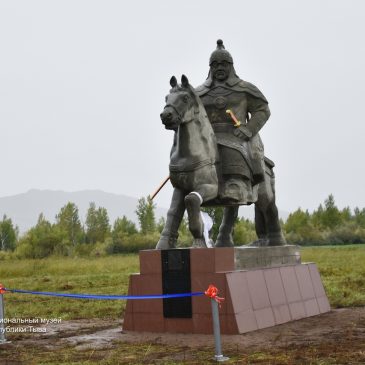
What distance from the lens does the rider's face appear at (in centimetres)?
956

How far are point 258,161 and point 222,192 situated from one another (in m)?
0.75

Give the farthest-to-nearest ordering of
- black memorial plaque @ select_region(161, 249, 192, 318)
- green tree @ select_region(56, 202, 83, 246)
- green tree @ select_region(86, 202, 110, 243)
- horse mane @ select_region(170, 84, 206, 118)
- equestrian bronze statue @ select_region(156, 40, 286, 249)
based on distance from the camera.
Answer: green tree @ select_region(86, 202, 110, 243) < green tree @ select_region(56, 202, 83, 246) < horse mane @ select_region(170, 84, 206, 118) < equestrian bronze statue @ select_region(156, 40, 286, 249) < black memorial plaque @ select_region(161, 249, 192, 318)

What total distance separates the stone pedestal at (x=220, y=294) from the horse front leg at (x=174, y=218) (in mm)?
352

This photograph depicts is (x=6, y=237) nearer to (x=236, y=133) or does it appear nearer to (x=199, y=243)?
(x=236, y=133)

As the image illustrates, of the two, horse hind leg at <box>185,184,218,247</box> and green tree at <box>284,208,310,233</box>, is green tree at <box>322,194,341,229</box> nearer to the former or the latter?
green tree at <box>284,208,310,233</box>

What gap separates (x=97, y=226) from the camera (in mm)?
60219

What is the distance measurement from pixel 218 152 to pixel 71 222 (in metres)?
50.6

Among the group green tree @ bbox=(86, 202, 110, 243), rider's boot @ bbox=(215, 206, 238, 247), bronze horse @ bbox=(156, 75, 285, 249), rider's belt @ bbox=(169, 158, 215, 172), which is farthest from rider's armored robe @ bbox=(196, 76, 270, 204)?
green tree @ bbox=(86, 202, 110, 243)

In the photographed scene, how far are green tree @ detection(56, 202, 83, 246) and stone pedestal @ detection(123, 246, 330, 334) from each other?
4846 centimetres

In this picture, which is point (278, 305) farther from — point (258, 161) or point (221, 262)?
point (258, 161)

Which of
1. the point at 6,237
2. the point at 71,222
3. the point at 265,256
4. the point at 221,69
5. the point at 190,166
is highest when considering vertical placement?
the point at 71,222

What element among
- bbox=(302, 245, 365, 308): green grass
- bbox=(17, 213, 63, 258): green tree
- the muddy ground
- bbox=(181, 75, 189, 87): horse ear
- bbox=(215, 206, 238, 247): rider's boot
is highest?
bbox=(181, 75, 189, 87): horse ear

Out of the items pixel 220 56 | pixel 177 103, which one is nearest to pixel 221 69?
pixel 220 56

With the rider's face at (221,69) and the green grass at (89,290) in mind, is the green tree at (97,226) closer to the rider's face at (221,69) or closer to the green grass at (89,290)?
the green grass at (89,290)
